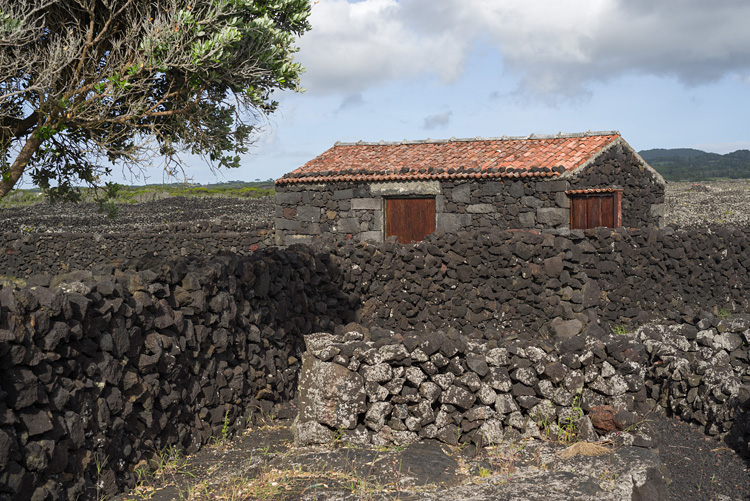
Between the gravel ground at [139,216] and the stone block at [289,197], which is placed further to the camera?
the gravel ground at [139,216]

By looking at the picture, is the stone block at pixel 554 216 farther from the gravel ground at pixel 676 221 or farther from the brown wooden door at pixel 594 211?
the gravel ground at pixel 676 221

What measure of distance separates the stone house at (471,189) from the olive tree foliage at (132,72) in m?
9.20

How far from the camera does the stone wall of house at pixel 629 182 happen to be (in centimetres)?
A: 1900

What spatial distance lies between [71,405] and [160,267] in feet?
6.43

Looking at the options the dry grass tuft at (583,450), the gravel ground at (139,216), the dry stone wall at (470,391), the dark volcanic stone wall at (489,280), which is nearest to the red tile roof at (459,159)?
the gravel ground at (139,216)

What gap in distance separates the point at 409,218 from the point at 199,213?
2352 cm

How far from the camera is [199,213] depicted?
132 feet

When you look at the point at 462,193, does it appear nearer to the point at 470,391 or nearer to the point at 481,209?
the point at 481,209

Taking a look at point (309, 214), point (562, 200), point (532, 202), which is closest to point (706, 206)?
point (562, 200)

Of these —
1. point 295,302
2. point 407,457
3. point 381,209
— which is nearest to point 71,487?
point 407,457

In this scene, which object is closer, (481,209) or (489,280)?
(489,280)

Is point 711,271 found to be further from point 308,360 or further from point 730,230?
point 308,360

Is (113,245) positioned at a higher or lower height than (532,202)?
lower

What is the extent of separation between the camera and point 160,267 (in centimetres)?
705
